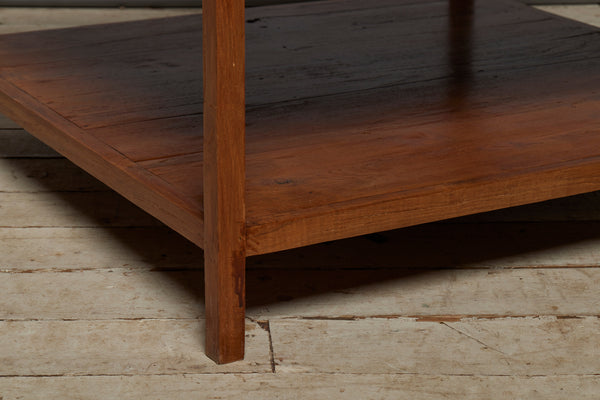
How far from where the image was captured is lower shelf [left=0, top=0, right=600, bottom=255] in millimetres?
1083

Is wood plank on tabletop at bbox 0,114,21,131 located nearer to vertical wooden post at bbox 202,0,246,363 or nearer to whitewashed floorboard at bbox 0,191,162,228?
whitewashed floorboard at bbox 0,191,162,228

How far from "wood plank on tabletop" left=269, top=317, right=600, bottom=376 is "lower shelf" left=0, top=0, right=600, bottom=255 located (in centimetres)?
14

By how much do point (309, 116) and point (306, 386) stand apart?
45cm

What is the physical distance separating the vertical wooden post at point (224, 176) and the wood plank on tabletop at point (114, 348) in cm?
3

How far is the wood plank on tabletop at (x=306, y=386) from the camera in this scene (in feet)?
3.29

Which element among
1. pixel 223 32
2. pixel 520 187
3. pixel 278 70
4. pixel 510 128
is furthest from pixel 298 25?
pixel 223 32

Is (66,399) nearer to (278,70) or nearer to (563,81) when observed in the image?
(278,70)

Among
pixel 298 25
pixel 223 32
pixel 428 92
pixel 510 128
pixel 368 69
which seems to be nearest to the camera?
pixel 223 32

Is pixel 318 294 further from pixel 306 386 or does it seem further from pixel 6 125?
pixel 6 125

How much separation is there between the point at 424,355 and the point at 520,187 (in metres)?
0.22

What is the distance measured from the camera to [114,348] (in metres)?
1.09

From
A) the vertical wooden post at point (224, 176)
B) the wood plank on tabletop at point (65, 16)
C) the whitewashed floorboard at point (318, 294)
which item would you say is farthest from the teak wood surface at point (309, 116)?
the wood plank on tabletop at point (65, 16)

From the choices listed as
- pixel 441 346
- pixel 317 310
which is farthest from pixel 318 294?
pixel 441 346

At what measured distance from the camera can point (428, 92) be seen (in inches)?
57.0
